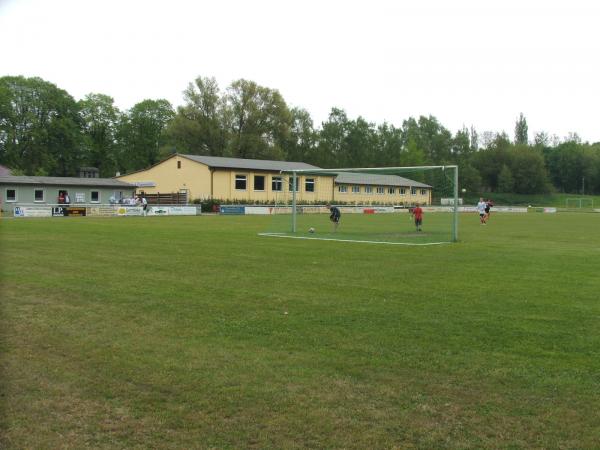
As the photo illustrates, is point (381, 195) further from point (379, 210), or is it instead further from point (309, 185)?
point (379, 210)

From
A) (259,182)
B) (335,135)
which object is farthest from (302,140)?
(259,182)

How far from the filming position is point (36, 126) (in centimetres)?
7225

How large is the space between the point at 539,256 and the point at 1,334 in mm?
14241

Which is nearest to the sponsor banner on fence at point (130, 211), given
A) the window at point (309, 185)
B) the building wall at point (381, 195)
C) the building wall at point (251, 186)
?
the building wall at point (251, 186)

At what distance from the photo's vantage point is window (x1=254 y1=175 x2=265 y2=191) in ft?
204

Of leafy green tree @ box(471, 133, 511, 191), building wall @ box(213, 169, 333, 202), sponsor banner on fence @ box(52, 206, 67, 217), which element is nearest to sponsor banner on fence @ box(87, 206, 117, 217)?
sponsor banner on fence @ box(52, 206, 67, 217)

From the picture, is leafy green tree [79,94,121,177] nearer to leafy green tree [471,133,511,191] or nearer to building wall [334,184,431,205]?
building wall [334,184,431,205]

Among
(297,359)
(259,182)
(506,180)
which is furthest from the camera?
(506,180)

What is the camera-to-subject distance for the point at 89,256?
1572 centimetres

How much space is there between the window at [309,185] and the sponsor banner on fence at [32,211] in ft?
73.2

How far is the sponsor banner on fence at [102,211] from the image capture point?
4728 centimetres

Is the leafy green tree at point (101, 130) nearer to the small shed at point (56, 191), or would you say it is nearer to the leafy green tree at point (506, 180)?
the small shed at point (56, 191)

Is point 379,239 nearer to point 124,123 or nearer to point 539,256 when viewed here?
point 539,256

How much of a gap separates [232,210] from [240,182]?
7.14 meters
